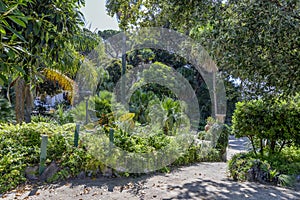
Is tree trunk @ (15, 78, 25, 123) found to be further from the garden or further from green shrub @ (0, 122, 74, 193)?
green shrub @ (0, 122, 74, 193)

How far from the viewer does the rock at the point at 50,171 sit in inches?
189

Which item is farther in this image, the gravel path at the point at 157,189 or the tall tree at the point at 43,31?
the gravel path at the point at 157,189

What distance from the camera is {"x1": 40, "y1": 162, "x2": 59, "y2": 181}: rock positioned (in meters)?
4.80

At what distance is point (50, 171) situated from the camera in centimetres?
488

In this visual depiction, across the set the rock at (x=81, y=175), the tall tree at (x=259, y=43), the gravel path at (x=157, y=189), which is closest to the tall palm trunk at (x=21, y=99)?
the rock at (x=81, y=175)

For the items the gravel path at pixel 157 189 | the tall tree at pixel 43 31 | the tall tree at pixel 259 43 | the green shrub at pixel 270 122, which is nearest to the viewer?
the tall tree at pixel 43 31

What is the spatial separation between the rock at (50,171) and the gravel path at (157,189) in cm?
37

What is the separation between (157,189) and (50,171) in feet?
6.57

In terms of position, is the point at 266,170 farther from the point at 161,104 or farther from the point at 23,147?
the point at 161,104

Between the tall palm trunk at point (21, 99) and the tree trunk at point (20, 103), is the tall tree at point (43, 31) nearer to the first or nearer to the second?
the tall palm trunk at point (21, 99)

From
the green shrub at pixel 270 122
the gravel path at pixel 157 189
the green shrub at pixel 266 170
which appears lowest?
the gravel path at pixel 157 189

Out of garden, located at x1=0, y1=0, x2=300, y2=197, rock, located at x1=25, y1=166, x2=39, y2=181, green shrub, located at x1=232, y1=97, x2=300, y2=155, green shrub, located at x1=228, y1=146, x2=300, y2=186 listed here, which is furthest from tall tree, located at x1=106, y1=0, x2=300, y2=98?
rock, located at x1=25, y1=166, x2=39, y2=181

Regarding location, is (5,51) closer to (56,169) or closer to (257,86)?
(257,86)

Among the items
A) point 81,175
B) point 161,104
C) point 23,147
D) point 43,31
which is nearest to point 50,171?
point 81,175
